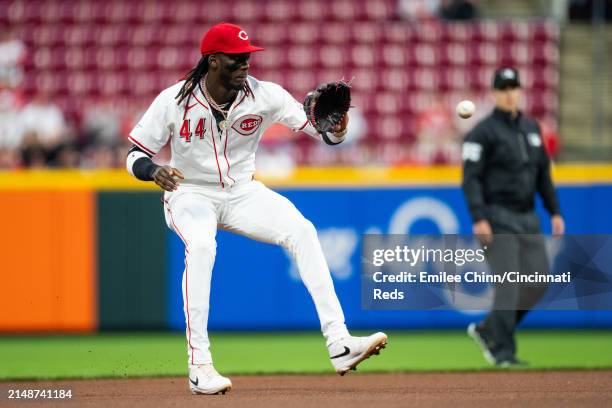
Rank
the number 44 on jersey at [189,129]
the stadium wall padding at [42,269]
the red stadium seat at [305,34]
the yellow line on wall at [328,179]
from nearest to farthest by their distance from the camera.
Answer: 1. the number 44 on jersey at [189,129]
2. the stadium wall padding at [42,269]
3. the yellow line on wall at [328,179]
4. the red stadium seat at [305,34]

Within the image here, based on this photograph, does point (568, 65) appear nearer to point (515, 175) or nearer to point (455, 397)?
point (515, 175)

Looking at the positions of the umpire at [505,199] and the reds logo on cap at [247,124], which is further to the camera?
the umpire at [505,199]

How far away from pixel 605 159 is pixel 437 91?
282 cm

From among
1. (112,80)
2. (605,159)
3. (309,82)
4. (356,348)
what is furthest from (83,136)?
(356,348)

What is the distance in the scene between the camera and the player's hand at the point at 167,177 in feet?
19.2

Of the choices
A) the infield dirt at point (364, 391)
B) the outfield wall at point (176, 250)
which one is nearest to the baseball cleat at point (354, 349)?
the infield dirt at point (364, 391)

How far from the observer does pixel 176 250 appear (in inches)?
401

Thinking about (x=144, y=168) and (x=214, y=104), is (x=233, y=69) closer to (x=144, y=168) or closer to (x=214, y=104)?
(x=214, y=104)

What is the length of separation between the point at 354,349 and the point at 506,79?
2678 mm

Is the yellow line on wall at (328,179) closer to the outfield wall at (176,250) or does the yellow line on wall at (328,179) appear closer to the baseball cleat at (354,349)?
the outfield wall at (176,250)

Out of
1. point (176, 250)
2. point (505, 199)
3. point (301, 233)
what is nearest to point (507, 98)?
point (505, 199)

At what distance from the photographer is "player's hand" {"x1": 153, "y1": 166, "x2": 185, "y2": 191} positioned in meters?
5.84

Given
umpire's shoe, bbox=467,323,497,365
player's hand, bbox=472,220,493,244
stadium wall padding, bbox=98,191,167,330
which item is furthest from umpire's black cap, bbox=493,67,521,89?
stadium wall padding, bbox=98,191,167,330

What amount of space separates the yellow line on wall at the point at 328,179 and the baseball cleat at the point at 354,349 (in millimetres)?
4213
